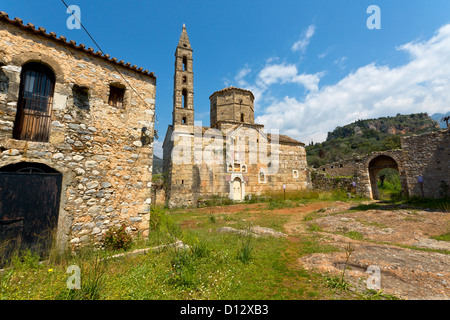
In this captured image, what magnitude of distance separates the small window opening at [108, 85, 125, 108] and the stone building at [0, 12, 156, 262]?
29mm

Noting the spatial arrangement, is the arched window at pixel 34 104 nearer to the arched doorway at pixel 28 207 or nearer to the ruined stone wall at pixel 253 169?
the arched doorway at pixel 28 207

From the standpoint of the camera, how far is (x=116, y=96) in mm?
6168

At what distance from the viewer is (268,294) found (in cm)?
316

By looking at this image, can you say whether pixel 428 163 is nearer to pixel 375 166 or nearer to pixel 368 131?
pixel 375 166

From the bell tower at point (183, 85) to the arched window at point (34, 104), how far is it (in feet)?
42.9

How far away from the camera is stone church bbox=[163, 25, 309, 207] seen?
1791cm

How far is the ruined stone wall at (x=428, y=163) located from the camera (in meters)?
11.3

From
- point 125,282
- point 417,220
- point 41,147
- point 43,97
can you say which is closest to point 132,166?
point 41,147

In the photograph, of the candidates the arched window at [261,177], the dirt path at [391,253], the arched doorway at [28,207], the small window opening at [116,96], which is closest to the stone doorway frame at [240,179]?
the arched window at [261,177]

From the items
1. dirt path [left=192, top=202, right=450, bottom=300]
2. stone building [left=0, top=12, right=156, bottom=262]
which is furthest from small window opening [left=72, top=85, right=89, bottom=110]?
dirt path [left=192, top=202, right=450, bottom=300]

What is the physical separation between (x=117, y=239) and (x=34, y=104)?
13.7 feet

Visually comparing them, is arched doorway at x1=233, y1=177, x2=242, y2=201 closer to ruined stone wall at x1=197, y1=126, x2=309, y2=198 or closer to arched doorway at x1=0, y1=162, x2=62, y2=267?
ruined stone wall at x1=197, y1=126, x2=309, y2=198

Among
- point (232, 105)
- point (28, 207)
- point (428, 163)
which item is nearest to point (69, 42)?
point (28, 207)
